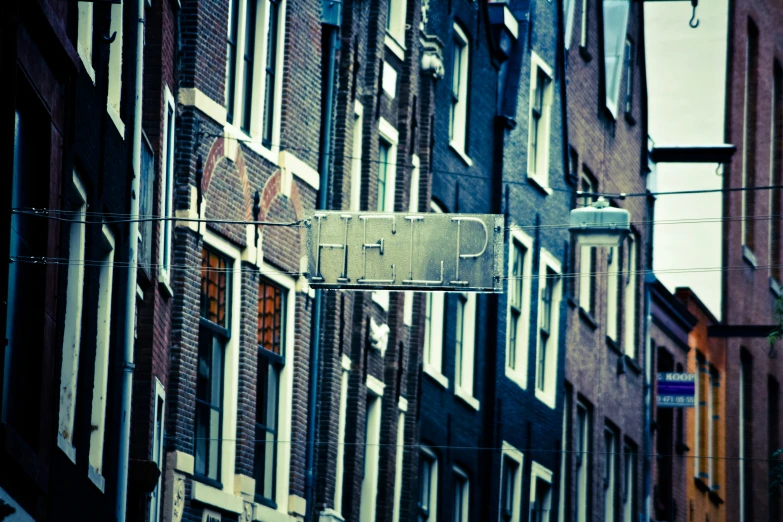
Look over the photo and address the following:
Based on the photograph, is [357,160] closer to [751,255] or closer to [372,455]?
[372,455]

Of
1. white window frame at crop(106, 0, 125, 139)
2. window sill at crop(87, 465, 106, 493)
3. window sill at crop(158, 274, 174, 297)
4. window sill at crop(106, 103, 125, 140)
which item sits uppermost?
white window frame at crop(106, 0, 125, 139)

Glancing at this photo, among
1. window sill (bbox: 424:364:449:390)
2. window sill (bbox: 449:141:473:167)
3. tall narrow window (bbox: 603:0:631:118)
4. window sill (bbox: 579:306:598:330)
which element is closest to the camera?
window sill (bbox: 424:364:449:390)

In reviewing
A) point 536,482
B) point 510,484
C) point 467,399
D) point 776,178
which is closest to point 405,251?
point 467,399

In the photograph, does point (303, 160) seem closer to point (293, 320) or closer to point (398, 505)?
point (293, 320)

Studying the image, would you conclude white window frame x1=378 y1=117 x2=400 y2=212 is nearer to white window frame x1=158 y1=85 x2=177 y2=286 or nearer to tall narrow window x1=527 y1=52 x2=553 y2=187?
white window frame x1=158 y1=85 x2=177 y2=286

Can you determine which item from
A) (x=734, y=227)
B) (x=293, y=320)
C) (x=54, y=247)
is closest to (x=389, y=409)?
(x=293, y=320)

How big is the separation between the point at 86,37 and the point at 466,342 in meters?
15.2

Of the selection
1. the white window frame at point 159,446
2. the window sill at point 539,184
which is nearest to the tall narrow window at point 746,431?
the window sill at point 539,184

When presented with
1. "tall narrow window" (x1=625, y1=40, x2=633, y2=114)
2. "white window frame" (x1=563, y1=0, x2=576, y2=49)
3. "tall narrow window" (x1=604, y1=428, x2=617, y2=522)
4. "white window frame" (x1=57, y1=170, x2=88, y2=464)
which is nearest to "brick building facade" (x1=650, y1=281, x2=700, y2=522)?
"tall narrow window" (x1=604, y1=428, x2=617, y2=522)

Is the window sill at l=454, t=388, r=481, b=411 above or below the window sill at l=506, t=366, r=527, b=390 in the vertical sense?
below

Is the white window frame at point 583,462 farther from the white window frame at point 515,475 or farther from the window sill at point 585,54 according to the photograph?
the window sill at point 585,54

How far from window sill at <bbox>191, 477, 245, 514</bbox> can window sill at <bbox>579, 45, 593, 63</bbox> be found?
18711mm

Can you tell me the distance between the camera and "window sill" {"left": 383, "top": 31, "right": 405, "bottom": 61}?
1097 inches

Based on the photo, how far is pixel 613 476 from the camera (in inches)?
1608
